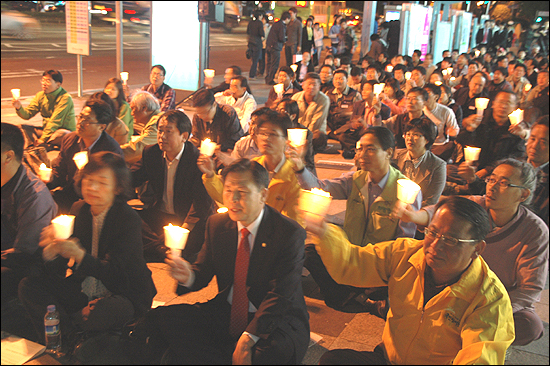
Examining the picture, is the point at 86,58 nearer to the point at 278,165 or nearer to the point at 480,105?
the point at 480,105

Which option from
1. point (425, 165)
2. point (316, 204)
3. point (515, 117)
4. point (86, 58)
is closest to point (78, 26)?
point (86, 58)

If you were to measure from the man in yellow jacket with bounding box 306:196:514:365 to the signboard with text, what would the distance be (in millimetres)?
10251

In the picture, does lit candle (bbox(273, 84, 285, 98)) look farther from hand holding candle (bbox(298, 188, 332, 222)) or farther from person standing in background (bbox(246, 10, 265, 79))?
person standing in background (bbox(246, 10, 265, 79))

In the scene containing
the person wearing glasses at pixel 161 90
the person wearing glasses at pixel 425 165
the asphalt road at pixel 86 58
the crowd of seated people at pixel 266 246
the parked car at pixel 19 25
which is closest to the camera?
the crowd of seated people at pixel 266 246

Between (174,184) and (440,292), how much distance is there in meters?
2.74

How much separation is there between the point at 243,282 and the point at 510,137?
15.6ft

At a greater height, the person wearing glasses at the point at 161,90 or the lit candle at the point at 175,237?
the person wearing glasses at the point at 161,90

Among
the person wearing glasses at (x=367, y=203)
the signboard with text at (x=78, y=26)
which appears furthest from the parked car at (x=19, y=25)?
the person wearing glasses at (x=367, y=203)

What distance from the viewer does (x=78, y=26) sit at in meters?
11.3

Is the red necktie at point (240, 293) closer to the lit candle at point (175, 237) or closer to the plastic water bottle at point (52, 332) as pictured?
the lit candle at point (175, 237)

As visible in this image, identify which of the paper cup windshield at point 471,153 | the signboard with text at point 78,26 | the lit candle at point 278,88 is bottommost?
the paper cup windshield at point 471,153

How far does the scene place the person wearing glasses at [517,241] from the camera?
303 cm

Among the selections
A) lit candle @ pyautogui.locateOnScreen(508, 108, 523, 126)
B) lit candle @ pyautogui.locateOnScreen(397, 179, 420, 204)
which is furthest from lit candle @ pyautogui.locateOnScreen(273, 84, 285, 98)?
lit candle @ pyautogui.locateOnScreen(397, 179, 420, 204)

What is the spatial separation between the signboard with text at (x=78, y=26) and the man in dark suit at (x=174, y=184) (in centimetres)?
774
